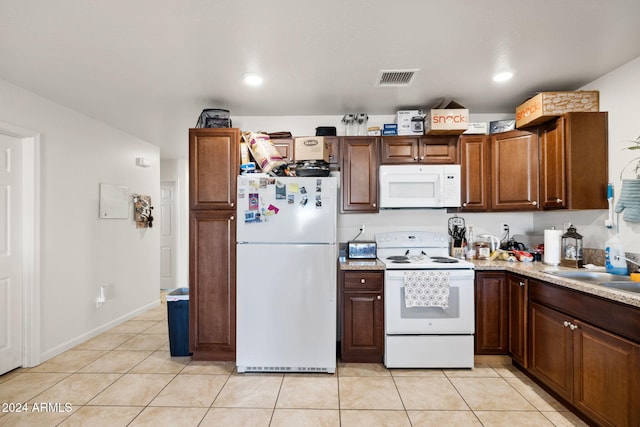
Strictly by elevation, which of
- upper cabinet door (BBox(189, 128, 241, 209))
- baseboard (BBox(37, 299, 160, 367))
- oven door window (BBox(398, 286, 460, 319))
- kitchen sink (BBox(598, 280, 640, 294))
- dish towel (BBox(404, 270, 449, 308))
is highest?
upper cabinet door (BBox(189, 128, 241, 209))

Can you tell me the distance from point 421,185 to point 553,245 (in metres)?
1.21

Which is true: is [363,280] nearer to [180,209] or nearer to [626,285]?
[626,285]

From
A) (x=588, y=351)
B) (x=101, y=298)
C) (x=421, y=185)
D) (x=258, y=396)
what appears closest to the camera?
(x=588, y=351)

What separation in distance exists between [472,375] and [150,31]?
3.38m

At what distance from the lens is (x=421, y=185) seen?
3061 millimetres

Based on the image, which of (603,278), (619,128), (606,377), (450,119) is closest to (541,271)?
(603,278)

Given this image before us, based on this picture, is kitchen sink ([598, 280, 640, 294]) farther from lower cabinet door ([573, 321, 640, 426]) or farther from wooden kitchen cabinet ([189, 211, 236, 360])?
wooden kitchen cabinet ([189, 211, 236, 360])

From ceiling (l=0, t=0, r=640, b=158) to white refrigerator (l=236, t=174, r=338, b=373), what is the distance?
878mm

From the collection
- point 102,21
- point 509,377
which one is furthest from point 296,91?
point 509,377

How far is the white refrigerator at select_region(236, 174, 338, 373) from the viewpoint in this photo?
2.61 meters

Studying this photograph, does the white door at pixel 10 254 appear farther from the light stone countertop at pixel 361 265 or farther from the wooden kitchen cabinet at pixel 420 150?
the wooden kitchen cabinet at pixel 420 150

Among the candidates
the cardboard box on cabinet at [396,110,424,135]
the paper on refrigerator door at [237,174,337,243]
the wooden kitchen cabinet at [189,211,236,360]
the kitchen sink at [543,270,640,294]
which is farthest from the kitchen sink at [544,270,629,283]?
the wooden kitchen cabinet at [189,211,236,360]

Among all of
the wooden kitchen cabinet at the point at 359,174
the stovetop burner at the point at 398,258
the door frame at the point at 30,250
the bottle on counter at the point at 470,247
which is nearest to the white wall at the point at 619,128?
the bottle on counter at the point at 470,247

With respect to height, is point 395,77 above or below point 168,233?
above
